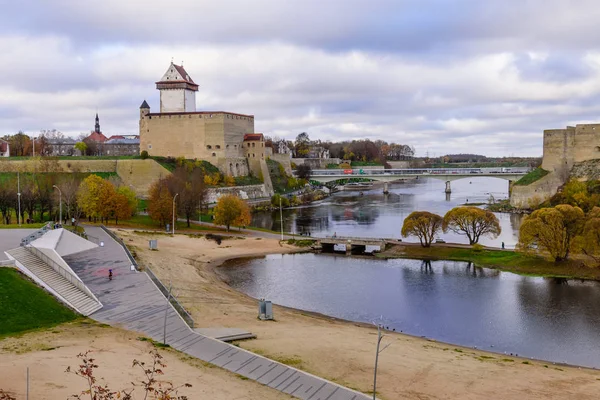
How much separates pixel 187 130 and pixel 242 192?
1230 centimetres

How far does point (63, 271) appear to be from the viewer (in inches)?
899

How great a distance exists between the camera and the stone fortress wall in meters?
61.1

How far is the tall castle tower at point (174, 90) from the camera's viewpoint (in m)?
76.9

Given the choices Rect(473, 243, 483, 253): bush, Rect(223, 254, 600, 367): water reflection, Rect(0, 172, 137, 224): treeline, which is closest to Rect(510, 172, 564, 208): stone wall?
Rect(473, 243, 483, 253): bush

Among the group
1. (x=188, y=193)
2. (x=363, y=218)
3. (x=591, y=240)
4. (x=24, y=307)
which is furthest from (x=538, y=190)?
(x=24, y=307)

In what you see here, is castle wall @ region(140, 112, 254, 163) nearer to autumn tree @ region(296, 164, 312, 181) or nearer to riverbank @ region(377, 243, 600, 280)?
autumn tree @ region(296, 164, 312, 181)

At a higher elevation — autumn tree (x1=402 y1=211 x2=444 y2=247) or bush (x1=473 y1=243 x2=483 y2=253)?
autumn tree (x1=402 y1=211 x2=444 y2=247)

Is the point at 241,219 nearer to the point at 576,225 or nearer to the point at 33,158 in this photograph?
the point at 576,225

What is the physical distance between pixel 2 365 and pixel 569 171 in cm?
6006

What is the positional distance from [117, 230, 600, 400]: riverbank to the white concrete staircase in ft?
12.2

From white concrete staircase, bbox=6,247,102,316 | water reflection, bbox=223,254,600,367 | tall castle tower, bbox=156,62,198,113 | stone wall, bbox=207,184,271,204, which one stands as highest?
tall castle tower, bbox=156,62,198,113

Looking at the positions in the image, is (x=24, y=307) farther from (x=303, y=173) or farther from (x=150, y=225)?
(x=303, y=173)

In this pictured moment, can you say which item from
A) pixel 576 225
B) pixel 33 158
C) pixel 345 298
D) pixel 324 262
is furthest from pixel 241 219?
pixel 33 158

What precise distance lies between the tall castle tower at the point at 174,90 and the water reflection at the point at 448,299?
45804 millimetres
